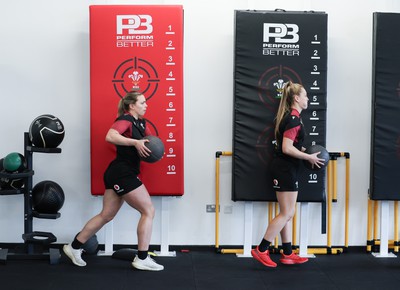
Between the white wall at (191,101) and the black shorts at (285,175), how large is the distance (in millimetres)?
659

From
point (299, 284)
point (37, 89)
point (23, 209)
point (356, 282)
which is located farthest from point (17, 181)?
point (356, 282)

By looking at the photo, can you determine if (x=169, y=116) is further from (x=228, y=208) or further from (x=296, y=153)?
(x=296, y=153)

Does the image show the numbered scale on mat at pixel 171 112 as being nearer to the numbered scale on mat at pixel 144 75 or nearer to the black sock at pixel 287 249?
the numbered scale on mat at pixel 144 75

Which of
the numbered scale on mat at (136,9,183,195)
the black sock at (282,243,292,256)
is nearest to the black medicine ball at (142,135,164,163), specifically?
the numbered scale on mat at (136,9,183,195)

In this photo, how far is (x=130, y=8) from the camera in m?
5.14

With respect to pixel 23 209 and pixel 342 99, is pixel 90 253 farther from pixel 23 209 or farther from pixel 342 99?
pixel 342 99

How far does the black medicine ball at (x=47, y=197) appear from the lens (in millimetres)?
4918

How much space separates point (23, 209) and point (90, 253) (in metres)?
0.80

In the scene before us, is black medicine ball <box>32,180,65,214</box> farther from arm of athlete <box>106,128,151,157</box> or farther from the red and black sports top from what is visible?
arm of athlete <box>106,128,151,157</box>

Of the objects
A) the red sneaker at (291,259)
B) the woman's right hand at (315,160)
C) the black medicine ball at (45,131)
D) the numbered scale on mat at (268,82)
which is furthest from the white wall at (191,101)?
the woman's right hand at (315,160)

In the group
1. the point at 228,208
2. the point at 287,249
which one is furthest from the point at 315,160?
the point at 228,208

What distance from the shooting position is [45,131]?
4781 mm

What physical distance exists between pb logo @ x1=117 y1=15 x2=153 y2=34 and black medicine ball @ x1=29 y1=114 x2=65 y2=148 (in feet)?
3.38

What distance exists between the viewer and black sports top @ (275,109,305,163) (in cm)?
482
